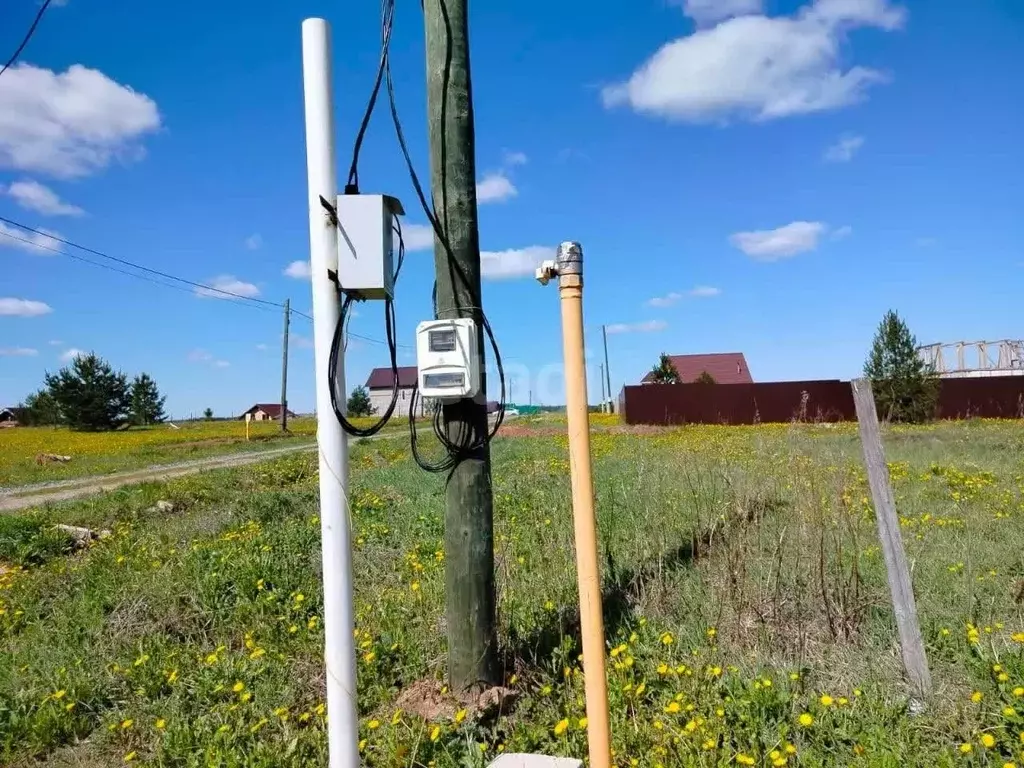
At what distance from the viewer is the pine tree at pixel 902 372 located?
984 inches

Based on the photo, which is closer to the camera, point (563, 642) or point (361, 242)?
point (361, 242)

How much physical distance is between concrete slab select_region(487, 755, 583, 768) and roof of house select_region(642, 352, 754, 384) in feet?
167

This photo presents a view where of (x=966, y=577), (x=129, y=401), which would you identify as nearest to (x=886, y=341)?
(x=966, y=577)

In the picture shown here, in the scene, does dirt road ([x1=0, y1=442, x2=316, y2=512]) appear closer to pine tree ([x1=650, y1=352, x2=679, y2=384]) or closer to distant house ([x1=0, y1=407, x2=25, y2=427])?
pine tree ([x1=650, y1=352, x2=679, y2=384])

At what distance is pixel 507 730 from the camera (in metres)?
2.87

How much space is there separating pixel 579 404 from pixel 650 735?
1.49 meters

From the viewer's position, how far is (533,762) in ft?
7.61

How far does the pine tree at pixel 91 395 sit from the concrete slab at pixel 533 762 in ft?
180

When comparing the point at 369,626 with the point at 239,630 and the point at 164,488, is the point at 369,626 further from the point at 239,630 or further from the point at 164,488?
the point at 164,488

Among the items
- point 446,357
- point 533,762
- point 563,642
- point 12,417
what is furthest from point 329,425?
point 12,417

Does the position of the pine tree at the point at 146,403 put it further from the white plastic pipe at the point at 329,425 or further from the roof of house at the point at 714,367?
the white plastic pipe at the point at 329,425

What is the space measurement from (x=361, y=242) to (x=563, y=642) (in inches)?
84.5

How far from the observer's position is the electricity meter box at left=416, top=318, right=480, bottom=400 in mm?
2826

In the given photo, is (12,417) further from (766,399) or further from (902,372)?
(902,372)
